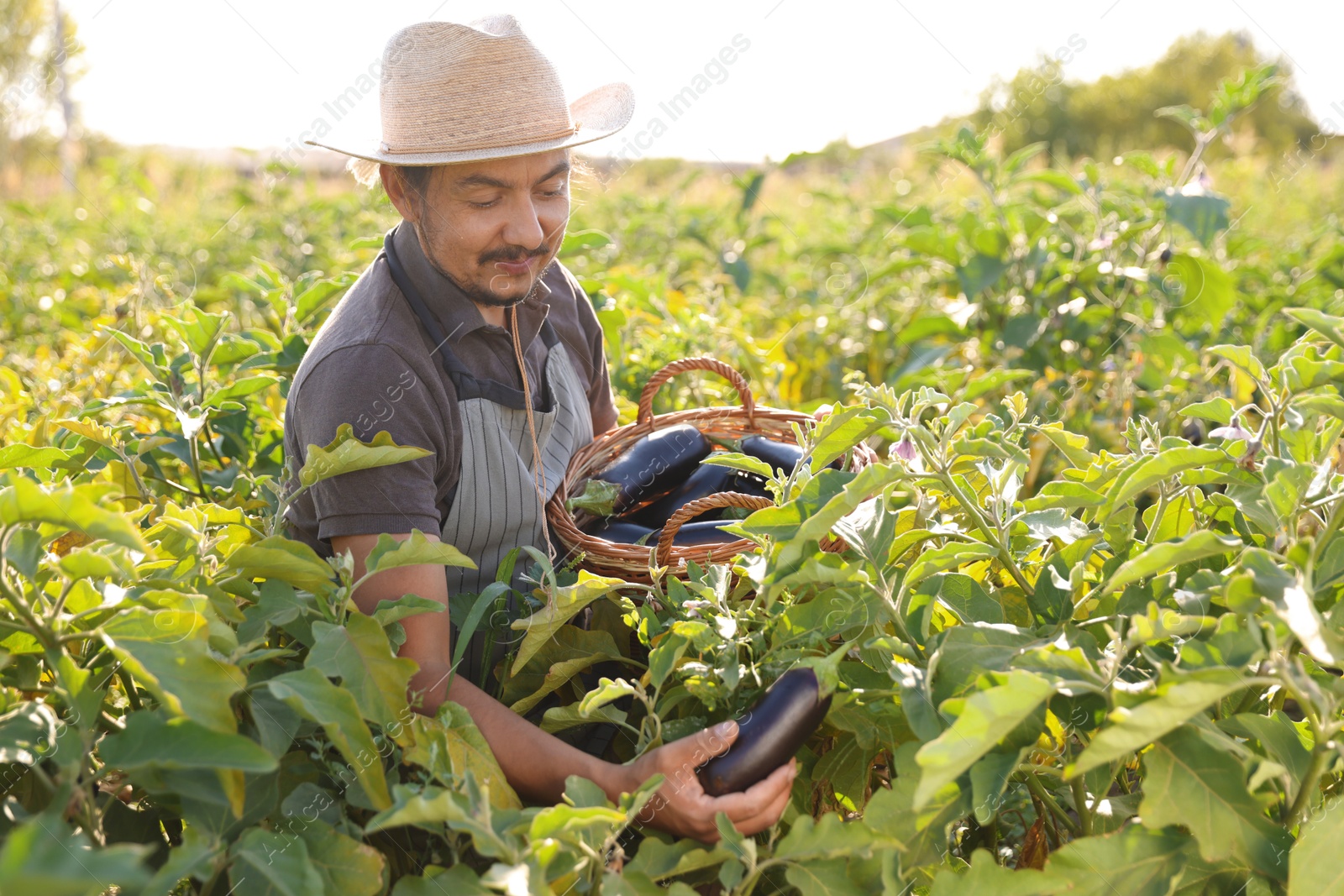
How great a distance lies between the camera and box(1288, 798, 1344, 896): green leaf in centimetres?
101

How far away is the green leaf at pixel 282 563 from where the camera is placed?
1.29 m

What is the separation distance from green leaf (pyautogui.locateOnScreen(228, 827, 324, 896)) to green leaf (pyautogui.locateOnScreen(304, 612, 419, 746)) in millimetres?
175

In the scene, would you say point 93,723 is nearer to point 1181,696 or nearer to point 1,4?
point 1181,696

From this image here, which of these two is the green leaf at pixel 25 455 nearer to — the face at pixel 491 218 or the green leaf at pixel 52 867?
the face at pixel 491 218

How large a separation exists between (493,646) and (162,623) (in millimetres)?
827

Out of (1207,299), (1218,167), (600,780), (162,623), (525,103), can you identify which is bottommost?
(600,780)

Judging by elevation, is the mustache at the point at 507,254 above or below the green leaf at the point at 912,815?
above

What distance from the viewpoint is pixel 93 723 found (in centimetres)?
108

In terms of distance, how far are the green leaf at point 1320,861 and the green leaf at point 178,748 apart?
1.01 meters

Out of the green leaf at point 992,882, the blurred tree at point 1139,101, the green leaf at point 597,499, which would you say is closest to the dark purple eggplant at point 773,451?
the green leaf at point 597,499

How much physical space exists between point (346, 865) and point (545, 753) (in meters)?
0.35

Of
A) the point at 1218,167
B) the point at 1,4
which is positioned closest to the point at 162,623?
the point at 1218,167

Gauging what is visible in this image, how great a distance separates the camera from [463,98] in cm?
176

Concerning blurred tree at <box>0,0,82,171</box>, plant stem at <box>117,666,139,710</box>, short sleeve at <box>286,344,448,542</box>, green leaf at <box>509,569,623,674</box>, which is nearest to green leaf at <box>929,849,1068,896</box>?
green leaf at <box>509,569,623,674</box>
